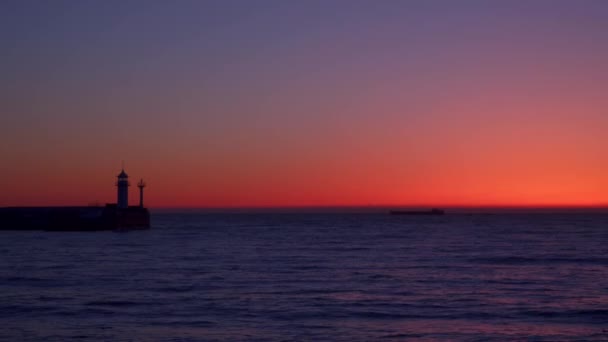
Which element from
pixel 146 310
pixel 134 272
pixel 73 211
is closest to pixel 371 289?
pixel 146 310

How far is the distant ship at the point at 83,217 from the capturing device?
325 feet

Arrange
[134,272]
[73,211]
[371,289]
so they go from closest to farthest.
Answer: [371,289] < [134,272] < [73,211]

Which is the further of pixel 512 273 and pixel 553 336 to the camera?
pixel 512 273

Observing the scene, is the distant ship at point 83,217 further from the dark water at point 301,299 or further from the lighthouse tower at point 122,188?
the dark water at point 301,299

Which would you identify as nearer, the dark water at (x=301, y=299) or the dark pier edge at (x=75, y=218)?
the dark water at (x=301, y=299)

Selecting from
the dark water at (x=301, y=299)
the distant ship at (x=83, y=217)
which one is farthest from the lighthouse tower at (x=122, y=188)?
the dark water at (x=301, y=299)

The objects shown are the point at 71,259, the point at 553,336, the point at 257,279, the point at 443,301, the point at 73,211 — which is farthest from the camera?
the point at 73,211

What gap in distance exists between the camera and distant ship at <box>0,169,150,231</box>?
325 feet

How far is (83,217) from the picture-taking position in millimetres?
100375

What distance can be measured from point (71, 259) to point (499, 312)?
31864 millimetres

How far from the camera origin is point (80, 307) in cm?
2645

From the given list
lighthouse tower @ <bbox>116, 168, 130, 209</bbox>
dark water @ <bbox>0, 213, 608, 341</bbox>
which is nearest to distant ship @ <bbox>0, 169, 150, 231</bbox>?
lighthouse tower @ <bbox>116, 168, 130, 209</bbox>

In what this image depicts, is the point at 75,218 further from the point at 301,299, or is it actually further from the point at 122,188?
the point at 301,299

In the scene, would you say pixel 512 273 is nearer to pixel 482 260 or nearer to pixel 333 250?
pixel 482 260
